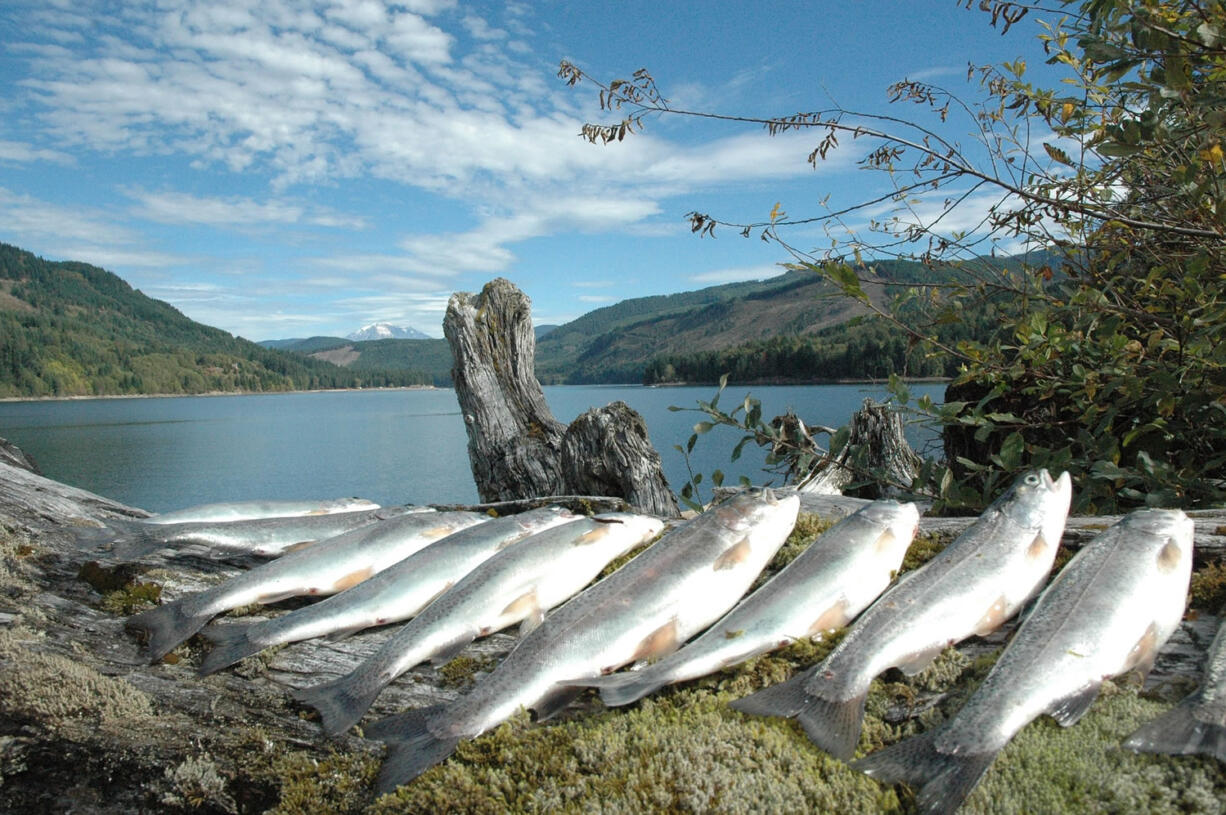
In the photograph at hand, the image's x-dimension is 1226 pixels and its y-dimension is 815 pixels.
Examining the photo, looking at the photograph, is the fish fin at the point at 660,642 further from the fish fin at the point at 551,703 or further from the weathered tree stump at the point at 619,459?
the weathered tree stump at the point at 619,459

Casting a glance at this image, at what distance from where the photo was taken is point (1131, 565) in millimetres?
3510

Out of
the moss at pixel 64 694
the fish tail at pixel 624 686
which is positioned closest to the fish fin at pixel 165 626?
the moss at pixel 64 694

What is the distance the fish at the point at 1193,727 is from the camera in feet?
8.68

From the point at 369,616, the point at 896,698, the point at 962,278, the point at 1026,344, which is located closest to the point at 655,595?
the point at 896,698

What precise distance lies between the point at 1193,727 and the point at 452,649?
136 inches

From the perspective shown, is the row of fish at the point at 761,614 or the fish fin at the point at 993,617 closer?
the row of fish at the point at 761,614

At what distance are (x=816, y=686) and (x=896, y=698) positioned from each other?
423 millimetres

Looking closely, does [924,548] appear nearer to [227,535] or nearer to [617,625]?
[617,625]

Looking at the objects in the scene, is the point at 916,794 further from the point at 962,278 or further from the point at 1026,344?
the point at 962,278

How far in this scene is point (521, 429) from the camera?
11.4 m

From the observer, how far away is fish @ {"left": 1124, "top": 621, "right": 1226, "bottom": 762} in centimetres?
265

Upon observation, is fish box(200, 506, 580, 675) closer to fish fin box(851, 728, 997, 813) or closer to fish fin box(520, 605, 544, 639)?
fish fin box(520, 605, 544, 639)

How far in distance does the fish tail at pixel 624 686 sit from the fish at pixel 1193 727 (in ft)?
6.30

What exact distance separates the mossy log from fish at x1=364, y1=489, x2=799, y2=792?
4.9 inches
